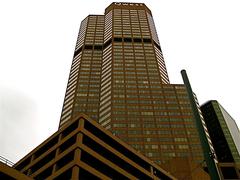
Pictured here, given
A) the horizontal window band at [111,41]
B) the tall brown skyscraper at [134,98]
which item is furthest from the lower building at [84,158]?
the horizontal window band at [111,41]

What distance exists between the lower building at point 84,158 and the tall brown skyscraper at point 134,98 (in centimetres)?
5331

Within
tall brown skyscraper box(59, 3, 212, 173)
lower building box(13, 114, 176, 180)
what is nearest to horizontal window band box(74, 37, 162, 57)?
tall brown skyscraper box(59, 3, 212, 173)

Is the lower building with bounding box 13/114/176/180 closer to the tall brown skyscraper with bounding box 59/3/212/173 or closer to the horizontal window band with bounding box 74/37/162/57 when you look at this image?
the tall brown skyscraper with bounding box 59/3/212/173

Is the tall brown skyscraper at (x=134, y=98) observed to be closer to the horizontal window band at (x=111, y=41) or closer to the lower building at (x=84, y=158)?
the horizontal window band at (x=111, y=41)

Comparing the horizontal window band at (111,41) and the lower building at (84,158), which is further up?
the horizontal window band at (111,41)

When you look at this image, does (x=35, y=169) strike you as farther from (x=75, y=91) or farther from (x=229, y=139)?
(x=229, y=139)

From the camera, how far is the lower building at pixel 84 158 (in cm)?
4719

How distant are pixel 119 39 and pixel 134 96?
2503 inches

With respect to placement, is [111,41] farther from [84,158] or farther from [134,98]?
[84,158]

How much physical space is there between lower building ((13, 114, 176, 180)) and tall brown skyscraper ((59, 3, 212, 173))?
5331cm

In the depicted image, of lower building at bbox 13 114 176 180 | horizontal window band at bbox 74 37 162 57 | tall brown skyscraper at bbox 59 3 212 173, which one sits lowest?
lower building at bbox 13 114 176 180

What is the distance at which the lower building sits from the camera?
47.2 m

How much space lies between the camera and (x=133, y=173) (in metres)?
58.2

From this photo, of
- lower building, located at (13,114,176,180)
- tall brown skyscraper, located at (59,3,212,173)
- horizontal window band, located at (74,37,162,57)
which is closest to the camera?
lower building, located at (13,114,176,180)
